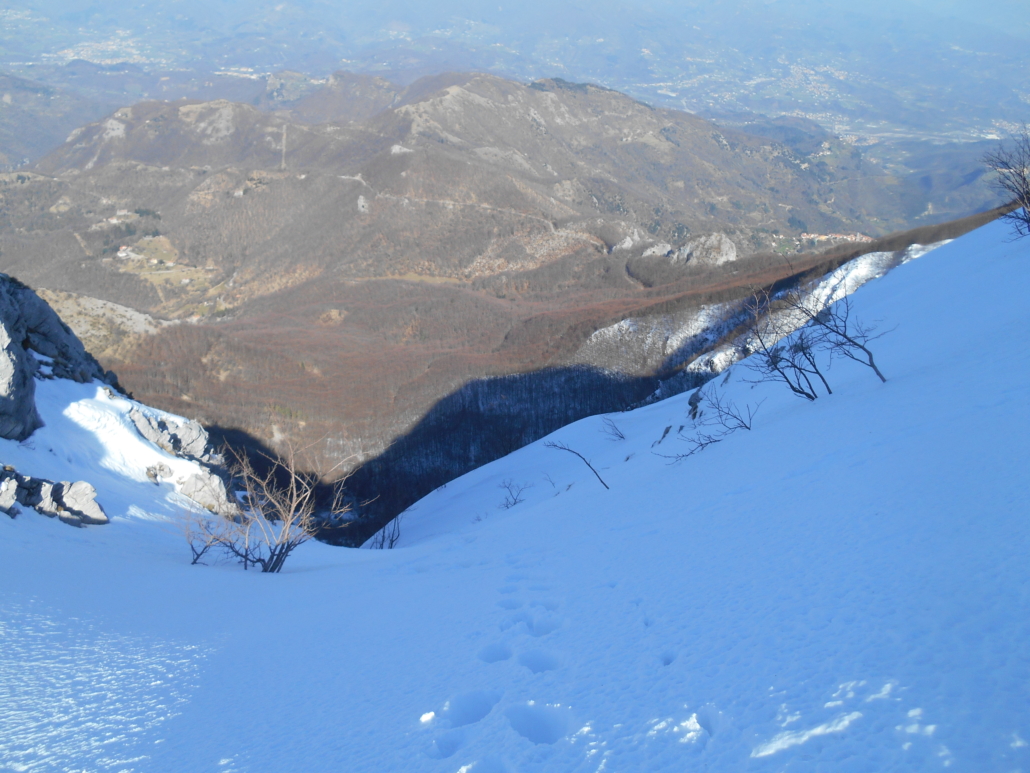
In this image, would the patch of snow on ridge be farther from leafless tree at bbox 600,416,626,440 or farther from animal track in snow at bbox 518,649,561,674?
leafless tree at bbox 600,416,626,440

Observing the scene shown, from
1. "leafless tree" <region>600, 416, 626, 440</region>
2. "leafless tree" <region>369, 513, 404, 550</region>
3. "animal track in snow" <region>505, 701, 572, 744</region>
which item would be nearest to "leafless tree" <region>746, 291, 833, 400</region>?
"leafless tree" <region>600, 416, 626, 440</region>

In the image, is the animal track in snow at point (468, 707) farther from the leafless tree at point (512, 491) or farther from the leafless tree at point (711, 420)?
the leafless tree at point (512, 491)

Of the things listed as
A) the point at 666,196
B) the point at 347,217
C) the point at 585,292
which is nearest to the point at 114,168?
the point at 347,217

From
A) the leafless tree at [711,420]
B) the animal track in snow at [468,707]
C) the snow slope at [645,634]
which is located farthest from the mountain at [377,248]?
the animal track in snow at [468,707]

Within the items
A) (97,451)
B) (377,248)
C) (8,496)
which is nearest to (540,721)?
(8,496)

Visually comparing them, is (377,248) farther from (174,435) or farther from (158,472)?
(158,472)

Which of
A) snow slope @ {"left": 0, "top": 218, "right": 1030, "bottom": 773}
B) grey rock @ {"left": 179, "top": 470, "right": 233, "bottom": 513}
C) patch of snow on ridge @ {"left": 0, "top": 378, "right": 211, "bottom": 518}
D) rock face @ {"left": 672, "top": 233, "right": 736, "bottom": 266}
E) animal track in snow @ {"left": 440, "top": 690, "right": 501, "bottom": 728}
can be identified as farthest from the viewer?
rock face @ {"left": 672, "top": 233, "right": 736, "bottom": 266}

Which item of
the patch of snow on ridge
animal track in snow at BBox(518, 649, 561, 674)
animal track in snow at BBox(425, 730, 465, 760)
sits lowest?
the patch of snow on ridge
